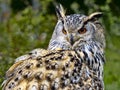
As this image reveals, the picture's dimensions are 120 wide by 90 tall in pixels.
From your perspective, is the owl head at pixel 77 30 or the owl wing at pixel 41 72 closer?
the owl wing at pixel 41 72

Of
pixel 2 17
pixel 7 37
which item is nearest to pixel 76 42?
pixel 7 37

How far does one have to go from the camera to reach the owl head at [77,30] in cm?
805

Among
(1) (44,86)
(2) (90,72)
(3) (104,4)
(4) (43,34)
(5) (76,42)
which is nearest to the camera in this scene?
(1) (44,86)

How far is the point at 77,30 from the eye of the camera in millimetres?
8086

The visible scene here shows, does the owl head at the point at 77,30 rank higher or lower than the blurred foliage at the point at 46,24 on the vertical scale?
lower

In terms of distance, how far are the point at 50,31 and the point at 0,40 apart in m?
1.31

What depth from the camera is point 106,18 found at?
12.6 metres

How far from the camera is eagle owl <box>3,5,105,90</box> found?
707cm

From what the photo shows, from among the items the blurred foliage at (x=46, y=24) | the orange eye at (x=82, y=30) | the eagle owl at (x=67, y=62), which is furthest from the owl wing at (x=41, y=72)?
the blurred foliage at (x=46, y=24)

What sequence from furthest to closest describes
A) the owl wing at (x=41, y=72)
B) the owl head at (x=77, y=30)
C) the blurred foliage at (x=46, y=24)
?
the blurred foliage at (x=46, y=24) < the owl head at (x=77, y=30) < the owl wing at (x=41, y=72)

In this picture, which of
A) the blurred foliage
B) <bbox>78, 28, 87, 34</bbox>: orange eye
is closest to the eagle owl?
<bbox>78, 28, 87, 34</bbox>: orange eye

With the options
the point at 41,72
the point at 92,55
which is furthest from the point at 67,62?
the point at 92,55

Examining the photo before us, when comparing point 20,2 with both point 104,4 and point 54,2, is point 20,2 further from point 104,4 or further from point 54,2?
point 104,4

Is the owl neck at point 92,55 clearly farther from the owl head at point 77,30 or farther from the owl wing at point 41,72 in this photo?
the owl wing at point 41,72
